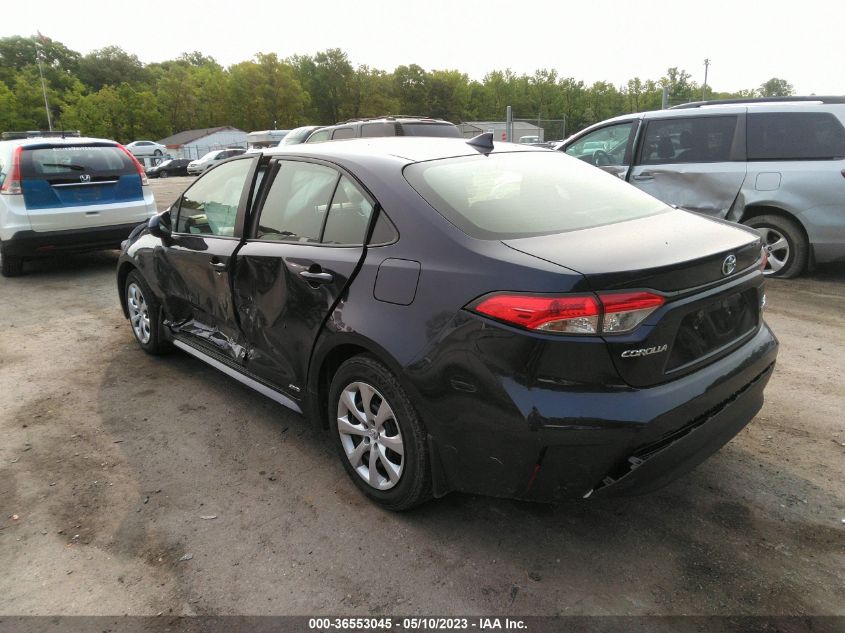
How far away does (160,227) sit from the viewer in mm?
4363

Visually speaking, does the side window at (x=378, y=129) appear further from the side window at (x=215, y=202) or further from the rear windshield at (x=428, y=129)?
the side window at (x=215, y=202)

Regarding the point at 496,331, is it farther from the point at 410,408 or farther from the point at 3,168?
the point at 3,168

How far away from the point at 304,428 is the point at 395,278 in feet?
5.09

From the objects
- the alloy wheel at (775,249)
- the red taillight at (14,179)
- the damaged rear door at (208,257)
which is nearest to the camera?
the damaged rear door at (208,257)

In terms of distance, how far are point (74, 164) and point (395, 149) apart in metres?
6.24

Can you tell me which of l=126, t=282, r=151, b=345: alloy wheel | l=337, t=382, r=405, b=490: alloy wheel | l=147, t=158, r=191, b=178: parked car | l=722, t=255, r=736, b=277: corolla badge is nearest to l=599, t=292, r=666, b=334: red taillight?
l=722, t=255, r=736, b=277: corolla badge

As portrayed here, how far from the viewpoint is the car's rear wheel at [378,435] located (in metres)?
2.56

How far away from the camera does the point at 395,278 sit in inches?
101

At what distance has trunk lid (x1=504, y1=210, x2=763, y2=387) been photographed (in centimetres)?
217

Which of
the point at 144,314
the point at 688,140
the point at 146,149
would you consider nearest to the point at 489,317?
the point at 144,314

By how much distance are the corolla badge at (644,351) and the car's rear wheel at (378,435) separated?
882 millimetres

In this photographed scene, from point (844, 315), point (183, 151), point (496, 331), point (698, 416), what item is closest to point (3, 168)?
point (496, 331)

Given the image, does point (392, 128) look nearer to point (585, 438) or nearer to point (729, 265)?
point (729, 265)

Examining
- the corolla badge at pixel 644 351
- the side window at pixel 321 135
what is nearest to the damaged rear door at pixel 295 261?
the corolla badge at pixel 644 351
